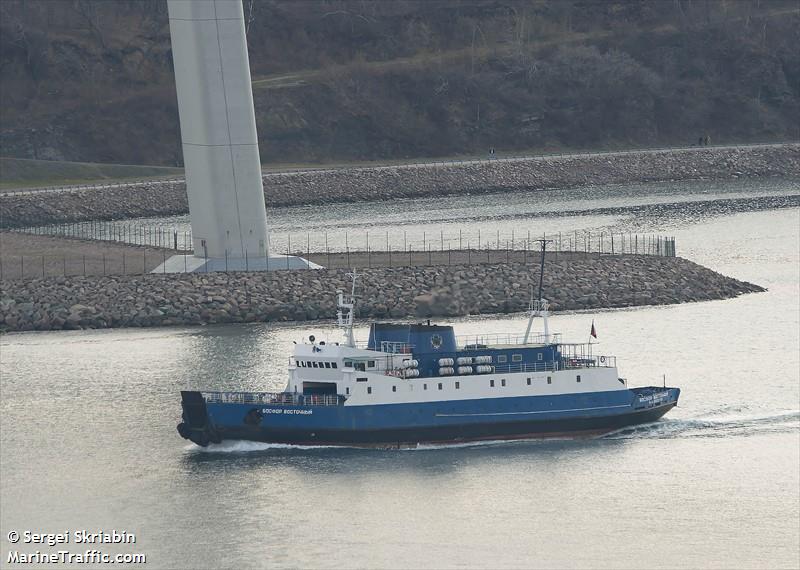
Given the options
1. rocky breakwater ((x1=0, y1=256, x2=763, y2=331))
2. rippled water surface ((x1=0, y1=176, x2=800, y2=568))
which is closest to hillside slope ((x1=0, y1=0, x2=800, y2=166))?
rocky breakwater ((x1=0, y1=256, x2=763, y2=331))

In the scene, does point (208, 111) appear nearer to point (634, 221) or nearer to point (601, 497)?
point (601, 497)

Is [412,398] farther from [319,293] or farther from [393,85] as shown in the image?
[393,85]

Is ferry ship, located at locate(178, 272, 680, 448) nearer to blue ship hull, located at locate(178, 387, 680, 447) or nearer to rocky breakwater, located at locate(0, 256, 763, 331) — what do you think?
blue ship hull, located at locate(178, 387, 680, 447)

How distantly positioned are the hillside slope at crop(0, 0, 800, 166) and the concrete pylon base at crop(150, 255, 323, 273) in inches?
2995

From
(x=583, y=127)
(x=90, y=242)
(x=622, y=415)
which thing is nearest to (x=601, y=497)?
(x=622, y=415)

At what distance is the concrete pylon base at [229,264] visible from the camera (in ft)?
291

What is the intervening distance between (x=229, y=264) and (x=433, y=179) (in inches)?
2581

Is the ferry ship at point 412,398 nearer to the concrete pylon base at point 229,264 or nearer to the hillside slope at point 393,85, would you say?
the concrete pylon base at point 229,264

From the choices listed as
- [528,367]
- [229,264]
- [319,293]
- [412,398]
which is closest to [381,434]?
[412,398]

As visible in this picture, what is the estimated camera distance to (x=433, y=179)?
6014 inches

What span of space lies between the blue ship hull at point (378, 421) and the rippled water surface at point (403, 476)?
0.56 meters

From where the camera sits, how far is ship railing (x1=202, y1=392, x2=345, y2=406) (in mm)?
61750

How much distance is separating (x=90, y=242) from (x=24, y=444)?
1834 inches

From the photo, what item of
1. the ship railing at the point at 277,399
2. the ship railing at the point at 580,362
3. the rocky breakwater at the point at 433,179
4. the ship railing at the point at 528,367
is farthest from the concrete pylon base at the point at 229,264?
the rocky breakwater at the point at 433,179
